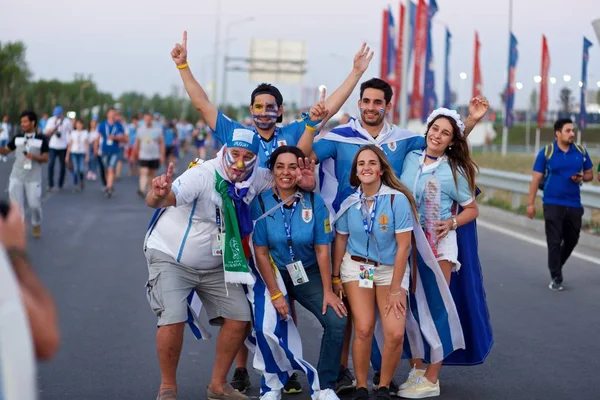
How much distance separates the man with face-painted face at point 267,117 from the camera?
21.9 ft

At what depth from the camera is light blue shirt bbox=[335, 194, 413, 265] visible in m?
6.44

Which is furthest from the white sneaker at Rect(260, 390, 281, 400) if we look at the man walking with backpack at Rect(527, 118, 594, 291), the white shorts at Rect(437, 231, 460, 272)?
the man walking with backpack at Rect(527, 118, 594, 291)

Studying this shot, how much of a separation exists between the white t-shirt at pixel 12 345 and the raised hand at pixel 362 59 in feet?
17.9

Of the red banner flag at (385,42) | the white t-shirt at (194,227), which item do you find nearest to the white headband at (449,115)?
the white t-shirt at (194,227)

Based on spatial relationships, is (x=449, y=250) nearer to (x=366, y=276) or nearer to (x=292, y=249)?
(x=366, y=276)

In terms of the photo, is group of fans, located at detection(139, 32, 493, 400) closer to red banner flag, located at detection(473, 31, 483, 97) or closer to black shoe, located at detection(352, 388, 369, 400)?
black shoe, located at detection(352, 388, 369, 400)

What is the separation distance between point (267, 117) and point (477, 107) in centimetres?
160

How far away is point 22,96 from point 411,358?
66.9 metres

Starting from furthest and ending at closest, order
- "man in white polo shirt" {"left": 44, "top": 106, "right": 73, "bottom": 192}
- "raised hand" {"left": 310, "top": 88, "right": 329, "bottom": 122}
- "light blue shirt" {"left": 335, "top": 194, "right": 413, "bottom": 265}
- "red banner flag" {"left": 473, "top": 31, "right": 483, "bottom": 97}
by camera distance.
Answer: "red banner flag" {"left": 473, "top": 31, "right": 483, "bottom": 97}
"man in white polo shirt" {"left": 44, "top": 106, "right": 73, "bottom": 192}
"raised hand" {"left": 310, "top": 88, "right": 329, "bottom": 122}
"light blue shirt" {"left": 335, "top": 194, "right": 413, "bottom": 265}

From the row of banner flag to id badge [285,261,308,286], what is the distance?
34.6 m

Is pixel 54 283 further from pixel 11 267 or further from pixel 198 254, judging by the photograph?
pixel 11 267

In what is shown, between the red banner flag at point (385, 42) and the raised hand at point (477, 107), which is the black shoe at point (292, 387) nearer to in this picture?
the raised hand at point (477, 107)

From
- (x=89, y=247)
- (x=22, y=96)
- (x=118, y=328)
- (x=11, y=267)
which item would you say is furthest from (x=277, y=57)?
(x=11, y=267)

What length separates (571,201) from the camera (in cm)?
1131
